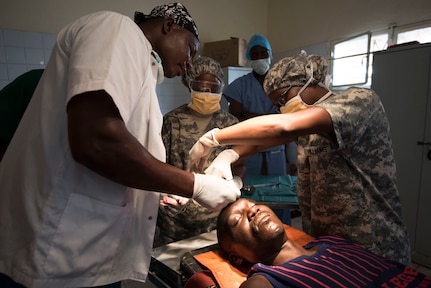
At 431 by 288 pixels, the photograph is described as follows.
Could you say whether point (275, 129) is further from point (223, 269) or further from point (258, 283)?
point (223, 269)

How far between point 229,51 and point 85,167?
12.9 ft

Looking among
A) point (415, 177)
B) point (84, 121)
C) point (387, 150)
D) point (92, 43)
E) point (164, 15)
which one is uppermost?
point (164, 15)

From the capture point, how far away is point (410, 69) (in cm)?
280

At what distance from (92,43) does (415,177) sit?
10.5ft

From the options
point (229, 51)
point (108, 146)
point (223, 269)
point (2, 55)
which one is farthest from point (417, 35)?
point (2, 55)

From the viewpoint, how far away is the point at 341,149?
3.97 feet

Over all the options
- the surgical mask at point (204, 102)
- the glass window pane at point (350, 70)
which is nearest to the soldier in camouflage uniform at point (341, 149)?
the surgical mask at point (204, 102)

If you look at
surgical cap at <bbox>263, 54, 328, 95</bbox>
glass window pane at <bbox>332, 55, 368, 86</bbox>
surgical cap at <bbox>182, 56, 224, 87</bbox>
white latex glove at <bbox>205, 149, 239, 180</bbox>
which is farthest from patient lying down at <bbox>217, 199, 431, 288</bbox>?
glass window pane at <bbox>332, 55, 368, 86</bbox>

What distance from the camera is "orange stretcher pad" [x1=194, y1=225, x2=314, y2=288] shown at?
126 centimetres

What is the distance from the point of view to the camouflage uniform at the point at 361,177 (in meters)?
1.21

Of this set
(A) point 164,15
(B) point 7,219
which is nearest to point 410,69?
(A) point 164,15

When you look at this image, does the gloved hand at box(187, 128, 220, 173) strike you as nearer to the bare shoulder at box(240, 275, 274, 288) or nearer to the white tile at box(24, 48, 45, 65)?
the bare shoulder at box(240, 275, 274, 288)

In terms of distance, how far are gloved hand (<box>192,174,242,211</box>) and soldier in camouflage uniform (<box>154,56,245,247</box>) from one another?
2.60 ft

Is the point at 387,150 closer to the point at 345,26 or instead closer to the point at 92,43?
the point at 92,43
